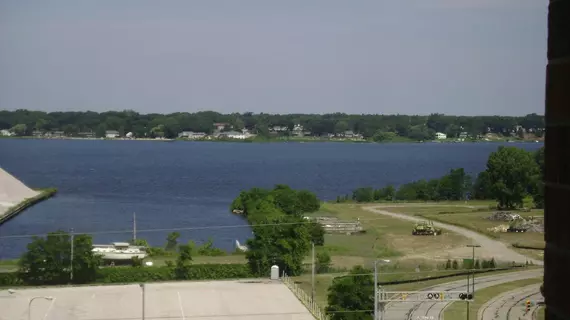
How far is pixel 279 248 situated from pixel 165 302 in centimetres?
243

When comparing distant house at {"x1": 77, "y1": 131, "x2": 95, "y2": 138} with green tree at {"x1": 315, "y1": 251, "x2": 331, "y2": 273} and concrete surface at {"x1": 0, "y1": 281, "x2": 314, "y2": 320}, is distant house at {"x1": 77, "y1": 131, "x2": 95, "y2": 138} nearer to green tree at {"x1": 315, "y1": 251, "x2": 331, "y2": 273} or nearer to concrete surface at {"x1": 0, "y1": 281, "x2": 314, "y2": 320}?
green tree at {"x1": 315, "y1": 251, "x2": 331, "y2": 273}

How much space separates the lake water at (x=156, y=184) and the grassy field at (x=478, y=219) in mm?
3465

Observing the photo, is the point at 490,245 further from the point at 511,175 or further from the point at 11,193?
the point at 11,193

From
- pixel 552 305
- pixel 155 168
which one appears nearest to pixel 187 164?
pixel 155 168

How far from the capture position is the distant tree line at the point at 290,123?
158ft

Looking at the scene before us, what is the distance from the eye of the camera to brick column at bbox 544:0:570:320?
37 cm

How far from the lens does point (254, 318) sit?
646 centimetres

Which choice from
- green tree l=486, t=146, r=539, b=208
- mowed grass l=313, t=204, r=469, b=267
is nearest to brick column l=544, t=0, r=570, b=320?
mowed grass l=313, t=204, r=469, b=267

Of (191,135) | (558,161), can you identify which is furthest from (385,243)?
(191,135)

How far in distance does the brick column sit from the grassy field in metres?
9.97

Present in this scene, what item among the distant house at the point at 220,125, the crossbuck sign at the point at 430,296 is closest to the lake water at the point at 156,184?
the crossbuck sign at the point at 430,296

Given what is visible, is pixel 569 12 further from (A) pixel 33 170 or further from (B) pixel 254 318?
(A) pixel 33 170

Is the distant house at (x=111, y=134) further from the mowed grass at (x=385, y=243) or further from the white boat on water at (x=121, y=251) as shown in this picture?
the white boat on water at (x=121, y=251)

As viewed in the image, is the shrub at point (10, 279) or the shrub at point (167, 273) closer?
the shrub at point (10, 279)
